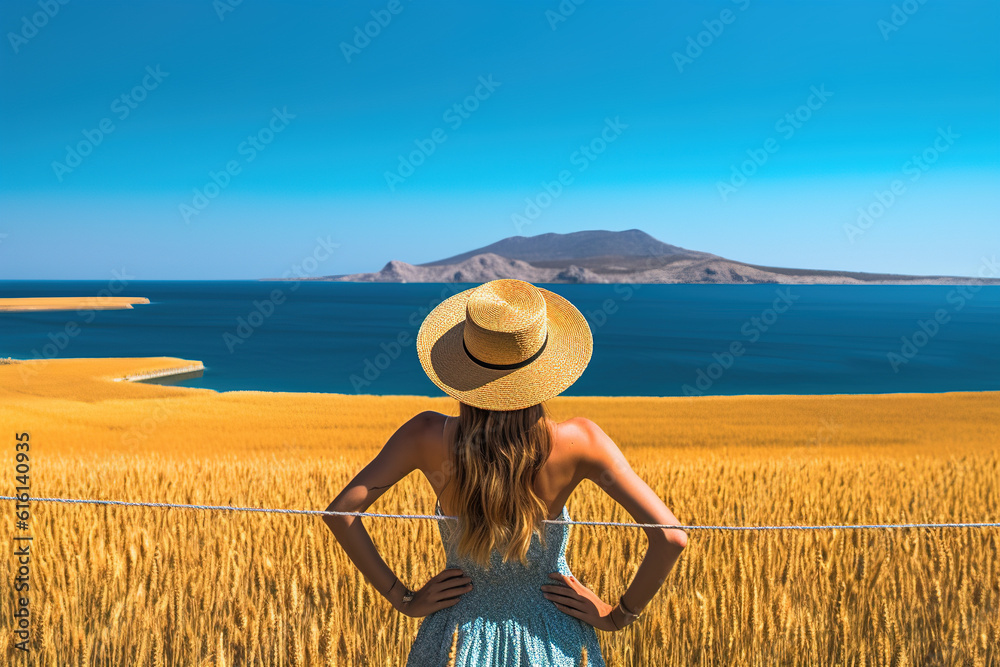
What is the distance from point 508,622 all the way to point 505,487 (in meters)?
0.45

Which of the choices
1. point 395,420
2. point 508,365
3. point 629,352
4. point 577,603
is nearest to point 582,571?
Answer: point 577,603

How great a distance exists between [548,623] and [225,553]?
2.42 metres

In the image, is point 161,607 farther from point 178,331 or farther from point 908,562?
point 178,331

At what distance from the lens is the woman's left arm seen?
1.77 meters

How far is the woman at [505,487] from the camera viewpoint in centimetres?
173

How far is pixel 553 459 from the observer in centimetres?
175

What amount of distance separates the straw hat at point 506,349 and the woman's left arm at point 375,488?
153 millimetres

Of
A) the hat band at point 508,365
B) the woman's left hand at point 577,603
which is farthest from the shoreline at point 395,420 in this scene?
the hat band at point 508,365

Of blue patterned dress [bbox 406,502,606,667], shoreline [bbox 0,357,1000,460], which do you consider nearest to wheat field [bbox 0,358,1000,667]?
blue patterned dress [bbox 406,502,606,667]

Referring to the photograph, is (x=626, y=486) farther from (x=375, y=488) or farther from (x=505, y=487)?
(x=375, y=488)

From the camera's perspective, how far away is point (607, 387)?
35.8 m

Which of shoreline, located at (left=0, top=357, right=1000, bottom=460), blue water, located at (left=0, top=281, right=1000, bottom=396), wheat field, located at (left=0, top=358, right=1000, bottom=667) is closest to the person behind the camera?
wheat field, located at (left=0, top=358, right=1000, bottom=667)

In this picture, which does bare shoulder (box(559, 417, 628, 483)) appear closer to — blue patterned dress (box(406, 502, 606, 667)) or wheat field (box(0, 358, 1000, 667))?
blue patterned dress (box(406, 502, 606, 667))

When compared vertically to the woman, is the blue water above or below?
above
